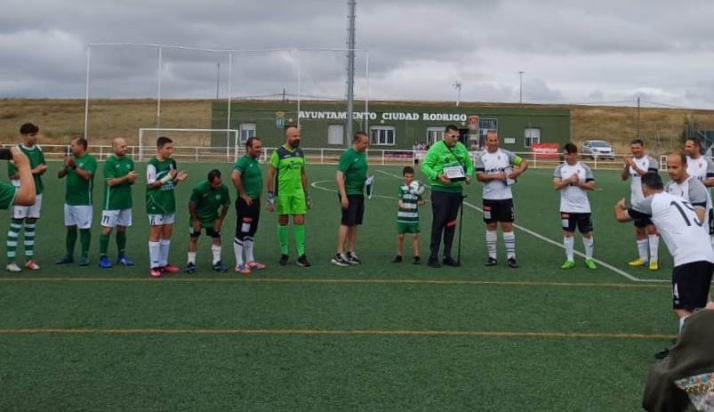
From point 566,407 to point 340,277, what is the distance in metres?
5.38

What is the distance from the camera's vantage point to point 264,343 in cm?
695

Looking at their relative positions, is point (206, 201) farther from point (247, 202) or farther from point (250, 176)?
point (250, 176)

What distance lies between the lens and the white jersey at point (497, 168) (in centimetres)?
1147

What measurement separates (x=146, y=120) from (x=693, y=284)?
174 feet

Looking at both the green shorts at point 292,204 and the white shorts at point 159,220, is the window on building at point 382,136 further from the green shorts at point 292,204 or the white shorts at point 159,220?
the white shorts at point 159,220

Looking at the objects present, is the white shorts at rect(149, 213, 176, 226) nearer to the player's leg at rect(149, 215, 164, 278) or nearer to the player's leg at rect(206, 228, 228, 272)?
the player's leg at rect(149, 215, 164, 278)

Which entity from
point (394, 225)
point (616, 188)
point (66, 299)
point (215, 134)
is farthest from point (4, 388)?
point (215, 134)

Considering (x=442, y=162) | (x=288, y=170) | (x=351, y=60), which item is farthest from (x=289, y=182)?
(x=351, y=60)

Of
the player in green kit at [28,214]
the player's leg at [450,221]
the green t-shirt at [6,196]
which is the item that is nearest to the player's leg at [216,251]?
the player in green kit at [28,214]

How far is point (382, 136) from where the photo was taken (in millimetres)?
60938

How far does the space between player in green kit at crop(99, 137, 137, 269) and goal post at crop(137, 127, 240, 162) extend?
35.3 metres

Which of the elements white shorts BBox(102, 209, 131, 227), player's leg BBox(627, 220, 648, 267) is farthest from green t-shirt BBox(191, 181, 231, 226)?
player's leg BBox(627, 220, 648, 267)

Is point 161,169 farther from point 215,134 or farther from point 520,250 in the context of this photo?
point 215,134

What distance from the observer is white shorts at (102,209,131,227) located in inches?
435
